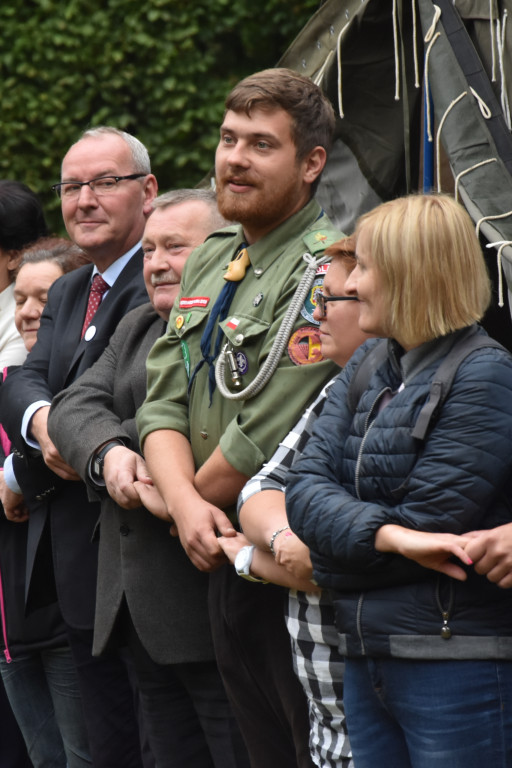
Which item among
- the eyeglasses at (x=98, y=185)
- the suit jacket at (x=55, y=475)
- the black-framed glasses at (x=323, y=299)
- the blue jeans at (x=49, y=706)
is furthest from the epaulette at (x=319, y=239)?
the blue jeans at (x=49, y=706)

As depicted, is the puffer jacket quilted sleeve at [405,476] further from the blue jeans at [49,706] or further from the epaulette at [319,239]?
the blue jeans at [49,706]

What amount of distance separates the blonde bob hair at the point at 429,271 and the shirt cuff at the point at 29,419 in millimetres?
1685

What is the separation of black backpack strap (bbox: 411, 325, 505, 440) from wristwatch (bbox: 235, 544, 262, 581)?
620 millimetres

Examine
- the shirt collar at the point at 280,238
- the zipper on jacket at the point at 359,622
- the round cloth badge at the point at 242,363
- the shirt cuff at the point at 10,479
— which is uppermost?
the shirt collar at the point at 280,238

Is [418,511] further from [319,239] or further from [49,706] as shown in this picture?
[49,706]

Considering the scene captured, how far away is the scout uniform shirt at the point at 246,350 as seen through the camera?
2859mm

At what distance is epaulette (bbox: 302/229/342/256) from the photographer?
9.71ft

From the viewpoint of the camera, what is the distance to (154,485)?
3.11 meters

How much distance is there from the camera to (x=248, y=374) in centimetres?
295

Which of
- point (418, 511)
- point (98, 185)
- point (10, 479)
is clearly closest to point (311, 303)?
point (418, 511)

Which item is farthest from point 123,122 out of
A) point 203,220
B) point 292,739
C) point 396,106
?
point 292,739

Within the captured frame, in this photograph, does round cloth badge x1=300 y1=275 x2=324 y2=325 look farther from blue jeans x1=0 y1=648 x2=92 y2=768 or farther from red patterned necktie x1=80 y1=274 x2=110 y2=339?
blue jeans x1=0 y1=648 x2=92 y2=768

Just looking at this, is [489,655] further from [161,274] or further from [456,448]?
[161,274]

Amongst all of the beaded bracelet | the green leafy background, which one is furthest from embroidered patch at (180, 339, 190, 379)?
the green leafy background
